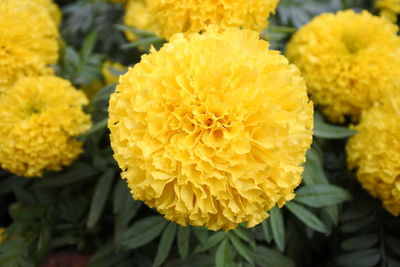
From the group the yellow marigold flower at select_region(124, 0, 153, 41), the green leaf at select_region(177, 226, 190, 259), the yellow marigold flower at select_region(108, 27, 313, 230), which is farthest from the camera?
the yellow marigold flower at select_region(124, 0, 153, 41)

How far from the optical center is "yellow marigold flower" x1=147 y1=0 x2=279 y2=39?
1.31 metres

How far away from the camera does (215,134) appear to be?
41.7 inches

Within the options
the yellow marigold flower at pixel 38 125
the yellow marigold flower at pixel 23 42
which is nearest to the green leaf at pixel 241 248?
the yellow marigold flower at pixel 38 125

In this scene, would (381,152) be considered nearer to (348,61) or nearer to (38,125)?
(348,61)

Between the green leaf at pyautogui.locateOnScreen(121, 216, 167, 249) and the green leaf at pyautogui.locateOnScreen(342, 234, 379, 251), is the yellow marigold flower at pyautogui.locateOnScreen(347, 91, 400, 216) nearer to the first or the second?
the green leaf at pyautogui.locateOnScreen(342, 234, 379, 251)

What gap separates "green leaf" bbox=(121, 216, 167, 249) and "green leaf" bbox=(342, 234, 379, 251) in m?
0.71

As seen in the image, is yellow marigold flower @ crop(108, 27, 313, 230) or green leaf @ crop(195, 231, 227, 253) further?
green leaf @ crop(195, 231, 227, 253)

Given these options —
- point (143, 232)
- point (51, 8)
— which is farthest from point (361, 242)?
point (51, 8)

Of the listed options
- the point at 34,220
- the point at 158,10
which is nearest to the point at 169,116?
the point at 158,10

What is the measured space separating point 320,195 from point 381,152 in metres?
0.26

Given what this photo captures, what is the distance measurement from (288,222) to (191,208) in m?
0.75

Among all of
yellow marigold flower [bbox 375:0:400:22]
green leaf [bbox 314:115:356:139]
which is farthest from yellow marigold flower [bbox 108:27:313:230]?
yellow marigold flower [bbox 375:0:400:22]

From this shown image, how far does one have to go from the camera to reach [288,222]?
5.29ft

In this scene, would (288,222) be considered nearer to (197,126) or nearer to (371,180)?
(371,180)
